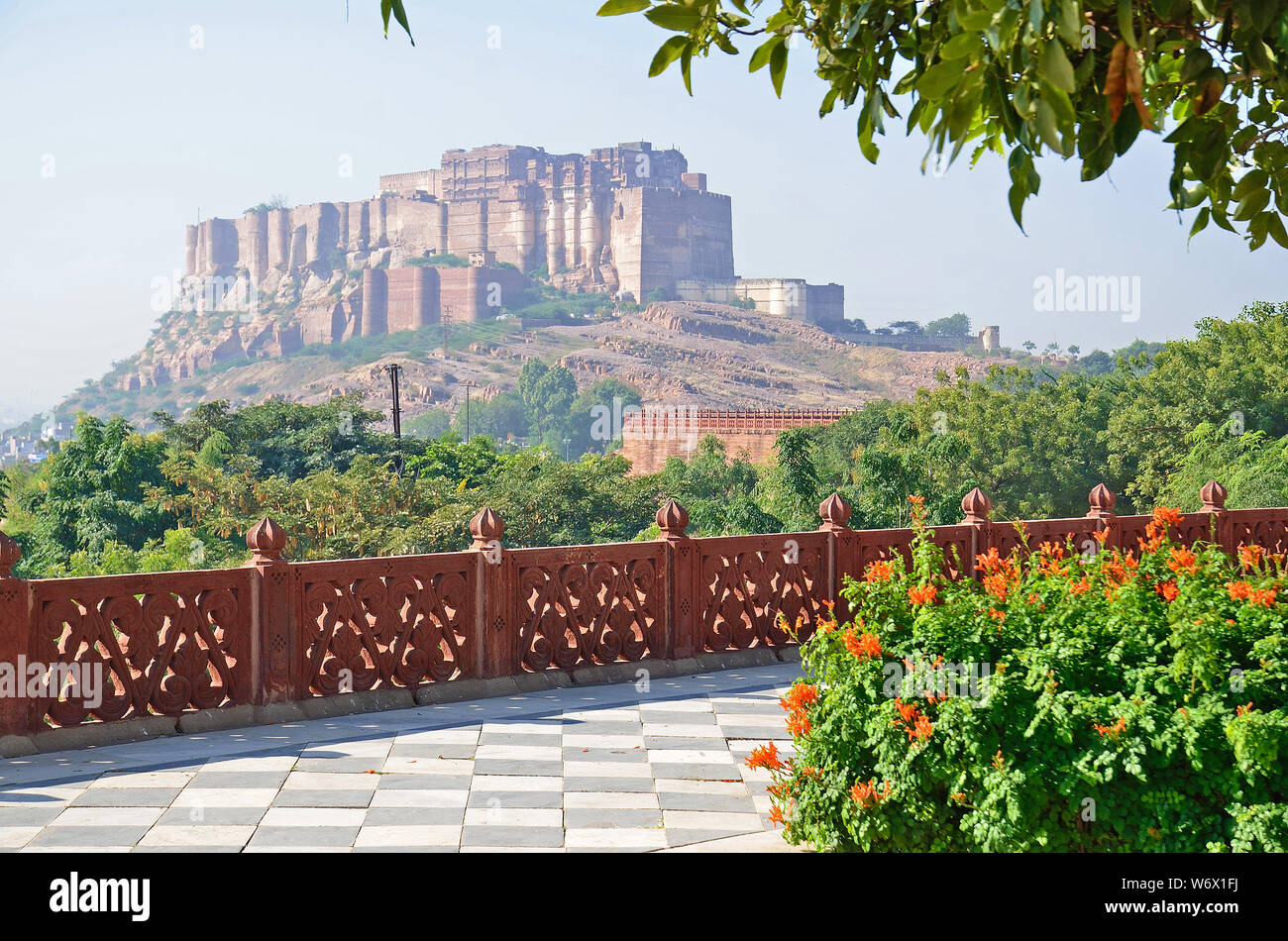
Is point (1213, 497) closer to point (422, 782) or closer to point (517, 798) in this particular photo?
point (517, 798)

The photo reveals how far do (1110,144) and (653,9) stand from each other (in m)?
0.94

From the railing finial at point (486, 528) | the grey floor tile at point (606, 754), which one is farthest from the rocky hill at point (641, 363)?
the grey floor tile at point (606, 754)

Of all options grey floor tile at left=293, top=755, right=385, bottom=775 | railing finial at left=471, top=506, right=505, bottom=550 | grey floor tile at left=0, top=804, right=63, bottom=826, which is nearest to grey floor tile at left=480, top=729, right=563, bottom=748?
grey floor tile at left=293, top=755, right=385, bottom=775

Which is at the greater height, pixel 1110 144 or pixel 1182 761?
pixel 1110 144

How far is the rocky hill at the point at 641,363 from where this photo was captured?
96.2 m

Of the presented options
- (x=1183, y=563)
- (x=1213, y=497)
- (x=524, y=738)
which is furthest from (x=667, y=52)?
(x=1213, y=497)

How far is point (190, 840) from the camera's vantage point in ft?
14.2

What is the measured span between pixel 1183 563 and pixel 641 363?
97.8 metres

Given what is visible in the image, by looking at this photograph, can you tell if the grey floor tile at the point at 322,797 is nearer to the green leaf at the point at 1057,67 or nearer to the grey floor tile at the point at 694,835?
the grey floor tile at the point at 694,835

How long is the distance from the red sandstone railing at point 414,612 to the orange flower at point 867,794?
90.0 inches

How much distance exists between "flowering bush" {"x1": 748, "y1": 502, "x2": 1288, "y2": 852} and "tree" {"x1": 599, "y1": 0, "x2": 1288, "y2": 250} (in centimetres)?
125
